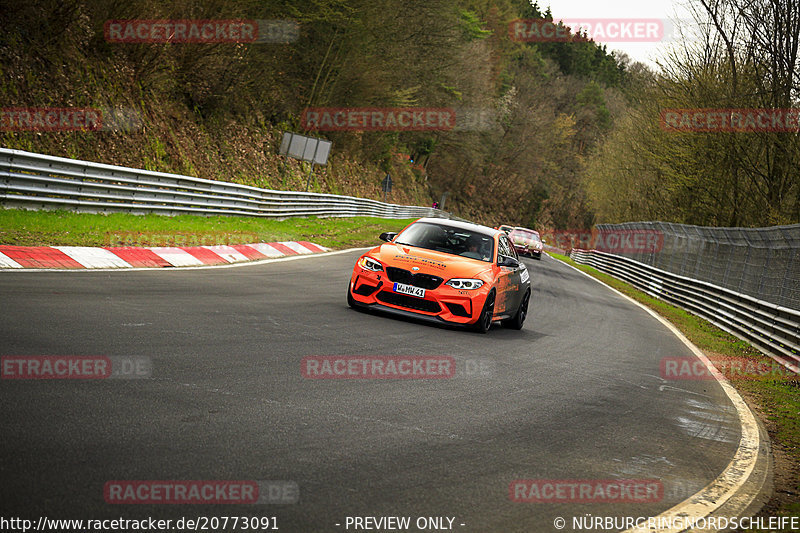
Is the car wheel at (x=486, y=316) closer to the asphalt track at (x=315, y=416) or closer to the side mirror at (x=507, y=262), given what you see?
the asphalt track at (x=315, y=416)

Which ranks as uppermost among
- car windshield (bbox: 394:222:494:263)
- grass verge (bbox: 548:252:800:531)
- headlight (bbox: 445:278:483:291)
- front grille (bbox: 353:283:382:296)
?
car windshield (bbox: 394:222:494:263)

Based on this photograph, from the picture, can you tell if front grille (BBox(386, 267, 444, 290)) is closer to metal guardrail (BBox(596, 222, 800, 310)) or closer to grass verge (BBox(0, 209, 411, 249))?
grass verge (BBox(0, 209, 411, 249))

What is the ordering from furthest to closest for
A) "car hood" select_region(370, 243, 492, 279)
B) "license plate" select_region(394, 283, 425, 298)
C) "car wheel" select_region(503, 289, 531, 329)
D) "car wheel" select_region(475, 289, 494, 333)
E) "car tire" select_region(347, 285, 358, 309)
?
"car wheel" select_region(503, 289, 531, 329)
"car tire" select_region(347, 285, 358, 309)
"car wheel" select_region(475, 289, 494, 333)
"car hood" select_region(370, 243, 492, 279)
"license plate" select_region(394, 283, 425, 298)

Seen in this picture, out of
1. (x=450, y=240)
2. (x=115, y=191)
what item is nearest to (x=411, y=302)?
(x=450, y=240)

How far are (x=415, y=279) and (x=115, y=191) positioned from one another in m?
9.85

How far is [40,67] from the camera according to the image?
2052 cm

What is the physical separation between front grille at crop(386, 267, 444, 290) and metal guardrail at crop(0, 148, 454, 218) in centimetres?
789

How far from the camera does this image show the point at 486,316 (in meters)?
10.9

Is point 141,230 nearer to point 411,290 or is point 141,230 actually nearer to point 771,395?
point 411,290

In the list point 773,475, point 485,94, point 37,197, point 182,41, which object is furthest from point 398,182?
point 773,475

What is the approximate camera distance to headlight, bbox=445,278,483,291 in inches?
418

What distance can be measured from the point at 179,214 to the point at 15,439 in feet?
57.4

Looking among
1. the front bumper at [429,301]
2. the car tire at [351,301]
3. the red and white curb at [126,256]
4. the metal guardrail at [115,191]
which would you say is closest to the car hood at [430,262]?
the front bumper at [429,301]

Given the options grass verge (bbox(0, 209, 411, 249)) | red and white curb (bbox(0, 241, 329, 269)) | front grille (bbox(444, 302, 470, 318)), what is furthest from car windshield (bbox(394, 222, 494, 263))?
grass verge (bbox(0, 209, 411, 249))
